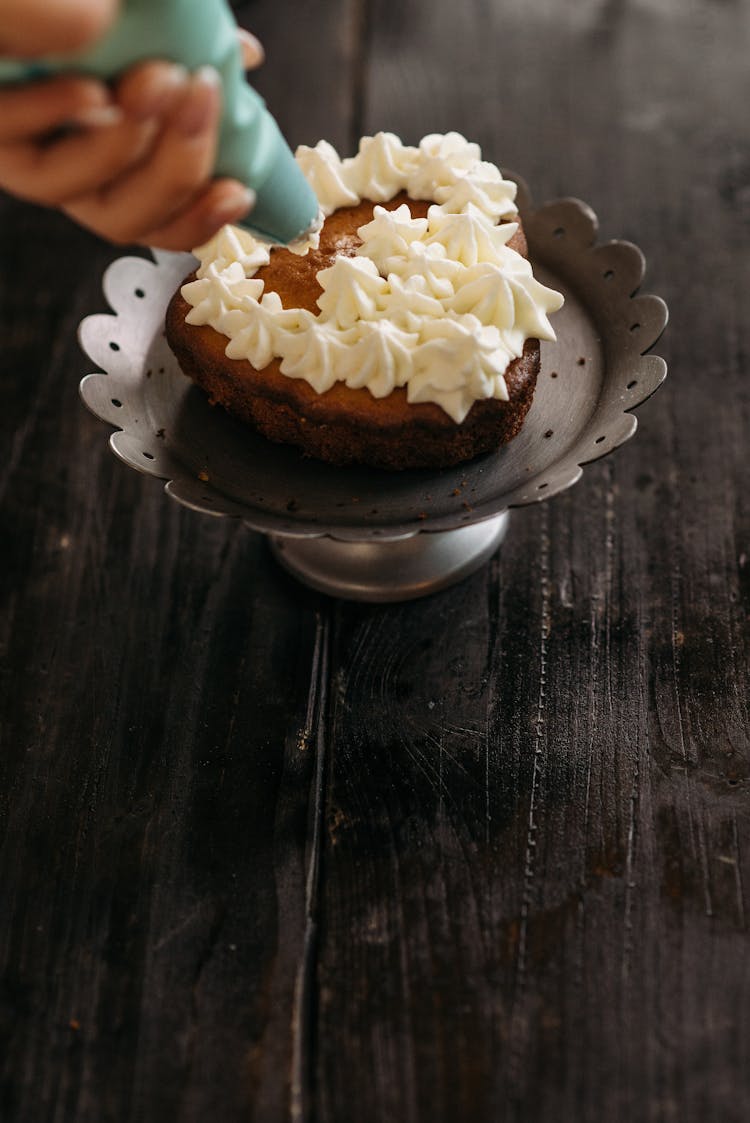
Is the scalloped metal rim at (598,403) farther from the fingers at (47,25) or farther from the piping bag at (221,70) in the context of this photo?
the fingers at (47,25)

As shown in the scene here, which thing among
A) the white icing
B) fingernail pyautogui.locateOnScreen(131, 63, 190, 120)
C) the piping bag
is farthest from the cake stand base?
fingernail pyautogui.locateOnScreen(131, 63, 190, 120)

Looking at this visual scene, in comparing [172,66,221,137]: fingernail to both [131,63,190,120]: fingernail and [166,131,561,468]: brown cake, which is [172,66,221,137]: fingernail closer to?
[131,63,190,120]: fingernail

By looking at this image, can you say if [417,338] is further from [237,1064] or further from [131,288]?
[237,1064]

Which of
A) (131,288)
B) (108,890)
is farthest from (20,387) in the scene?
(108,890)

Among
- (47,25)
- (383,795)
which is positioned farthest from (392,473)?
(47,25)

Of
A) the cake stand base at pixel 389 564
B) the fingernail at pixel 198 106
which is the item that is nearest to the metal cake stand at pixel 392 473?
the cake stand base at pixel 389 564

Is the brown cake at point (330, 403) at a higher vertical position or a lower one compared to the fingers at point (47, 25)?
lower
